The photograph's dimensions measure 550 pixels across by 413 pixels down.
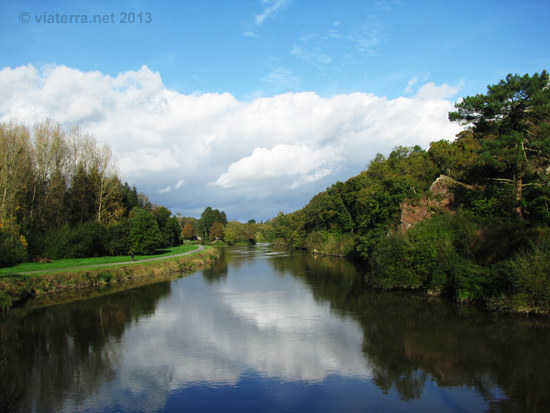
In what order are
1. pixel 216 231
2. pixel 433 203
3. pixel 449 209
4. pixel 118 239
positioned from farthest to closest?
pixel 216 231 → pixel 118 239 → pixel 433 203 → pixel 449 209

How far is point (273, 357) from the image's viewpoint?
15.0m

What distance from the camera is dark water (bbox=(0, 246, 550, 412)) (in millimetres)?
11242

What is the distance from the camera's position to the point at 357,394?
38.0 feet

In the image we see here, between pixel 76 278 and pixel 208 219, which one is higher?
pixel 208 219

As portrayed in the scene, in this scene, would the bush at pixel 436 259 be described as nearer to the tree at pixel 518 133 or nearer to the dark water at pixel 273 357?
the dark water at pixel 273 357

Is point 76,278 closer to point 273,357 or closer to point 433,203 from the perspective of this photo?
point 273,357

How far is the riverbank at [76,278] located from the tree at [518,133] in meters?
31.2

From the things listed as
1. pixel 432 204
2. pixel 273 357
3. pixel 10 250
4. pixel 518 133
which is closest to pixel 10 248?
pixel 10 250

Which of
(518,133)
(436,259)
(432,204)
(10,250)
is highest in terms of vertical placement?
(518,133)

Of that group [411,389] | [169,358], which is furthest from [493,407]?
[169,358]

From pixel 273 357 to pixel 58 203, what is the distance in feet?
140

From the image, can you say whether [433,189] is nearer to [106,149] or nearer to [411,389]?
[411,389]

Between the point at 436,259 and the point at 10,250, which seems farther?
the point at 10,250

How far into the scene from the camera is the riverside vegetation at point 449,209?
21891mm
